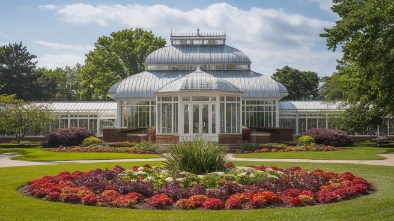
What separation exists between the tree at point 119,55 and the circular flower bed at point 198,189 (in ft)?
126

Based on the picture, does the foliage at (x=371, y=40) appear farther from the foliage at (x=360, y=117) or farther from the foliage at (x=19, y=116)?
the foliage at (x=19, y=116)

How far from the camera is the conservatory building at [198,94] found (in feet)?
97.8

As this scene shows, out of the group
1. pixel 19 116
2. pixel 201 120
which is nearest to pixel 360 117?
pixel 201 120

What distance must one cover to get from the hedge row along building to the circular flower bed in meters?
14.3

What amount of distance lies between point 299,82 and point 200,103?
38.3 m

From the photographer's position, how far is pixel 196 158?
554 inches

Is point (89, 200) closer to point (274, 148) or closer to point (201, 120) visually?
point (274, 148)

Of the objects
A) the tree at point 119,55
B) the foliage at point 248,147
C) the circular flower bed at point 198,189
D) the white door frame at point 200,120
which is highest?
the tree at point 119,55

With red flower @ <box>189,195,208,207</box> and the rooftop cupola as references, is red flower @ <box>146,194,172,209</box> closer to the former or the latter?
red flower @ <box>189,195,208,207</box>

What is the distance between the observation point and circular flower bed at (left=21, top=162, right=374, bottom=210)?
423 inches

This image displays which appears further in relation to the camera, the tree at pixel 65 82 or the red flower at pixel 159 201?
the tree at pixel 65 82

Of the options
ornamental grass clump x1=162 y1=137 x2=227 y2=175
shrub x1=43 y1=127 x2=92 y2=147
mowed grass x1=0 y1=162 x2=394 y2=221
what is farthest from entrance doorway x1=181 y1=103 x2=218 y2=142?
mowed grass x1=0 y1=162 x2=394 y2=221

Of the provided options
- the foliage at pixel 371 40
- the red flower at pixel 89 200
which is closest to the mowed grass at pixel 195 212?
the red flower at pixel 89 200

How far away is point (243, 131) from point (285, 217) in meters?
22.9
